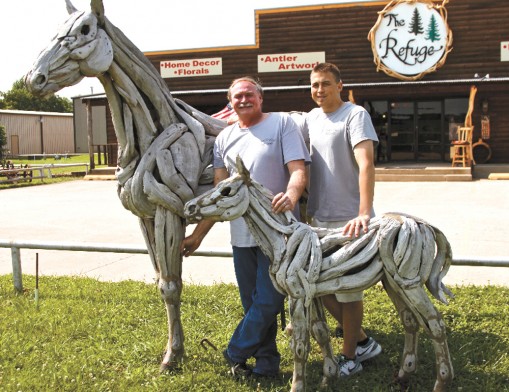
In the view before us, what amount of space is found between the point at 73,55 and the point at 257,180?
129 cm

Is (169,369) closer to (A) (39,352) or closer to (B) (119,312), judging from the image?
(A) (39,352)

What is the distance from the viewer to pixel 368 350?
3.93 metres

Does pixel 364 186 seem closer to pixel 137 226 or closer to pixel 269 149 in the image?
pixel 269 149

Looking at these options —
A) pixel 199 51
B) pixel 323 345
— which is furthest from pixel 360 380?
pixel 199 51

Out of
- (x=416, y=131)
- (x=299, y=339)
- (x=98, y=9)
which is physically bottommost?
(x=299, y=339)

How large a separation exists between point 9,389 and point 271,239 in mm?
2055

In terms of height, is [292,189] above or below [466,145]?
below

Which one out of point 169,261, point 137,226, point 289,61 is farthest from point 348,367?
point 289,61

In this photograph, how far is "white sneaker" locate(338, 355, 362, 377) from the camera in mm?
3697

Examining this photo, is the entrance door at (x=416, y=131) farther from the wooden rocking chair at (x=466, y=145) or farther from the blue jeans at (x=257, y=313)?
the blue jeans at (x=257, y=313)

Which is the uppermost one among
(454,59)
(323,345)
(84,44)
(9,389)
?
(454,59)

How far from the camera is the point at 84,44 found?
10.3 feet

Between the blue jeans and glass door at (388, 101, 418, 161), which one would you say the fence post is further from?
glass door at (388, 101, 418, 161)

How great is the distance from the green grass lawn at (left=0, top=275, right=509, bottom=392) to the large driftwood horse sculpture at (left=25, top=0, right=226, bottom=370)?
395mm
